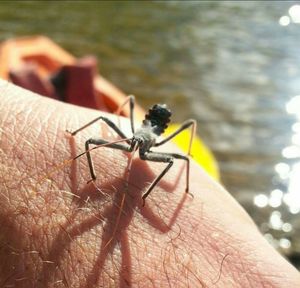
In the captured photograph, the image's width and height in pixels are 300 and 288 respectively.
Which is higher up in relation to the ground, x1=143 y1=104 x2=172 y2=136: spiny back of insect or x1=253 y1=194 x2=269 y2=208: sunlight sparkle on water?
x1=253 y1=194 x2=269 y2=208: sunlight sparkle on water

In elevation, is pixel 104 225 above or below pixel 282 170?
below

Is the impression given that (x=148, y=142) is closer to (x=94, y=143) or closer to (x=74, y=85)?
(x=94, y=143)

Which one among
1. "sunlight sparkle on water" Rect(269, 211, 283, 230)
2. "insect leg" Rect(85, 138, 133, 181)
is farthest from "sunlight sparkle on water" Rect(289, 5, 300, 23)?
"insect leg" Rect(85, 138, 133, 181)

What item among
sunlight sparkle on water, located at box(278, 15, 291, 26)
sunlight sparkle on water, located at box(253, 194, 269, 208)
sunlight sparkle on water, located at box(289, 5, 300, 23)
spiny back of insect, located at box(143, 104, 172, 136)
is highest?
sunlight sparkle on water, located at box(289, 5, 300, 23)

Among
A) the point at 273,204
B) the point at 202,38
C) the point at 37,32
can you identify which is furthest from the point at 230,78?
the point at 37,32

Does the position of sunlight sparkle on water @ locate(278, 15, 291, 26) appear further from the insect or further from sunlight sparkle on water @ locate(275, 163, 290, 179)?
the insect

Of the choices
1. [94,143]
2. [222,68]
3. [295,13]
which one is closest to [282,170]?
[222,68]

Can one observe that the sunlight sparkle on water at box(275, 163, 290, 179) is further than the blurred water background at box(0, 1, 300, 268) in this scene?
Yes

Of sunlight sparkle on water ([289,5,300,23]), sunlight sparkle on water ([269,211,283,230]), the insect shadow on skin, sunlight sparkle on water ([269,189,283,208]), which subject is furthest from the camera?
sunlight sparkle on water ([289,5,300,23])
